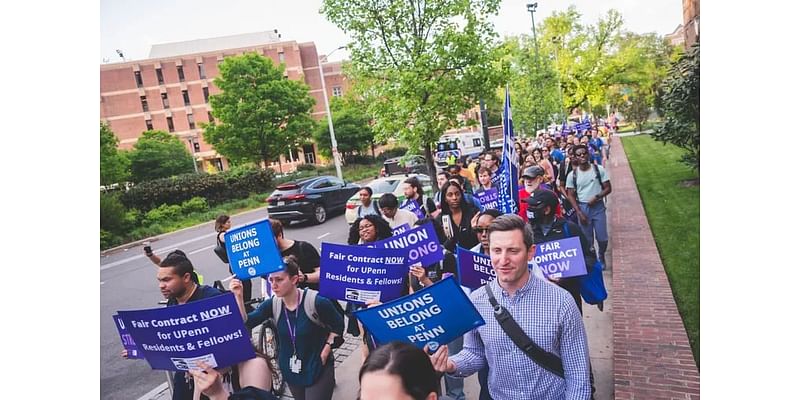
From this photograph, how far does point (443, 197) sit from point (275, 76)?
3012 centimetres

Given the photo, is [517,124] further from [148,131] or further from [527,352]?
[148,131]

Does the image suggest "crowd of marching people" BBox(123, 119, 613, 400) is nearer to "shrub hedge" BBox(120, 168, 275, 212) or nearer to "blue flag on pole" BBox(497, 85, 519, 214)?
"blue flag on pole" BBox(497, 85, 519, 214)

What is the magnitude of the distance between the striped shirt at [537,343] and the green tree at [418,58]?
732cm

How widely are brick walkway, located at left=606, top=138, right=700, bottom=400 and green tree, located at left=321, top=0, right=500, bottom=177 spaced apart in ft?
13.1

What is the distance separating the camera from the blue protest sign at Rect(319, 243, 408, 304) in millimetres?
3301

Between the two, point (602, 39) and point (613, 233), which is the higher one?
point (602, 39)

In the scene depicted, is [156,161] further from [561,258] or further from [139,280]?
[561,258]

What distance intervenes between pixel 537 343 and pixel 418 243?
1.82 m

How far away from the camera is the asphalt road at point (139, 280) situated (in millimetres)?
5230

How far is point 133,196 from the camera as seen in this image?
1861 cm

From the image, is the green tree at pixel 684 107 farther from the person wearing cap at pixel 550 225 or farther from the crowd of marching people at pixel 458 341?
the person wearing cap at pixel 550 225

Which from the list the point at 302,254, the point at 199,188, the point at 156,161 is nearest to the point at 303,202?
the point at 302,254

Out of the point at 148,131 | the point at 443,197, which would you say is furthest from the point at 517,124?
the point at 148,131

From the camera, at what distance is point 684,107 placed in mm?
9672
